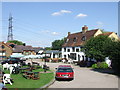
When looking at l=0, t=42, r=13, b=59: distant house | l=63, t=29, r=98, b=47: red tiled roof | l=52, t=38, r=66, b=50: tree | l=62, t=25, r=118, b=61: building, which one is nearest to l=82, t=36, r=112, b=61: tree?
l=62, t=25, r=118, b=61: building

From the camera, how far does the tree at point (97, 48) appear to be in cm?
3193

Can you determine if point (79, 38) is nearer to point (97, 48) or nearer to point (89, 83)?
point (97, 48)

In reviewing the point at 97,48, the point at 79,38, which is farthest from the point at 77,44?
the point at 97,48

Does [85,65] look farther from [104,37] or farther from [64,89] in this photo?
[64,89]

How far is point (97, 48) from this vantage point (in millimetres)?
32531

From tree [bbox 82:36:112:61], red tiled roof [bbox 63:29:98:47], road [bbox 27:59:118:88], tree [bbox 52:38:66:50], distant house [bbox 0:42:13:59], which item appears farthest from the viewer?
tree [bbox 52:38:66:50]

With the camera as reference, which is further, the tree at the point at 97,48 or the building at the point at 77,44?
the building at the point at 77,44

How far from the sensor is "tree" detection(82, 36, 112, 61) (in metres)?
31.9

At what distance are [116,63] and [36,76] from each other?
10.8 m

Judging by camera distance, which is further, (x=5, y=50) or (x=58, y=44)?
(x=58, y=44)

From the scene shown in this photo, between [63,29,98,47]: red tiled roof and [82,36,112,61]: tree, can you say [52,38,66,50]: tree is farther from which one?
[82,36,112,61]: tree

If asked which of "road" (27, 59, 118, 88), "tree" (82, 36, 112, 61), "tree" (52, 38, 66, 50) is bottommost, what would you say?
"road" (27, 59, 118, 88)

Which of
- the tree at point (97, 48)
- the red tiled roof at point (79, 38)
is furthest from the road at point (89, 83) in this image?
the red tiled roof at point (79, 38)

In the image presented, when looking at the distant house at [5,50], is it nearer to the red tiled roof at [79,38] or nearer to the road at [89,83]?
the red tiled roof at [79,38]
